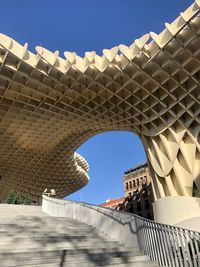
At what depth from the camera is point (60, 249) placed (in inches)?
353

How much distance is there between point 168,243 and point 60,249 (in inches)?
119

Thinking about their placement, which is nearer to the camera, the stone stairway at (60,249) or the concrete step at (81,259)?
the concrete step at (81,259)

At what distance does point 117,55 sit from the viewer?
21.4 m

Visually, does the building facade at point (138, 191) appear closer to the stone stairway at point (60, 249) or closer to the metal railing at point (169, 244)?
the stone stairway at point (60, 249)

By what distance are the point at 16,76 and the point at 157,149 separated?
1229 centimetres

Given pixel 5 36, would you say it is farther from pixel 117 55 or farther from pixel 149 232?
pixel 149 232

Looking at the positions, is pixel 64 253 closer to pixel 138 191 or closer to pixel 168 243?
pixel 168 243

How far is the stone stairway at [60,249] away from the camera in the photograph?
769cm

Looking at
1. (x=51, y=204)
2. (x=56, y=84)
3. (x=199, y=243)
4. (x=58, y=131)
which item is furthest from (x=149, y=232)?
(x=58, y=131)

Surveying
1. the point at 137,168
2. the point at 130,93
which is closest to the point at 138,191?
the point at 137,168

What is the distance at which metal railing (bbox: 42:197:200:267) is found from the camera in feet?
25.3

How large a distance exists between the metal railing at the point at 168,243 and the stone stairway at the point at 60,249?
31cm

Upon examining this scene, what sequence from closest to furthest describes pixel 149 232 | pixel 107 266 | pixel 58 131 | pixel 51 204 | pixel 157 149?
pixel 107 266
pixel 149 232
pixel 51 204
pixel 157 149
pixel 58 131

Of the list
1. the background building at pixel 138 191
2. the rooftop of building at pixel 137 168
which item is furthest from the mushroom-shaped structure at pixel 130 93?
the rooftop of building at pixel 137 168
